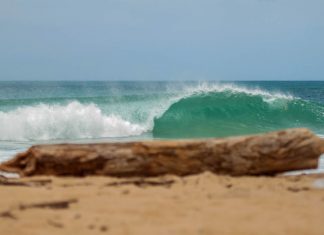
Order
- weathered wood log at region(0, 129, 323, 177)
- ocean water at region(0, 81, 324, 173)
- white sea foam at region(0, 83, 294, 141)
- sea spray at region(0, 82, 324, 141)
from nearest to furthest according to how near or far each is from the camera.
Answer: weathered wood log at region(0, 129, 323, 177)
white sea foam at region(0, 83, 294, 141)
ocean water at region(0, 81, 324, 173)
sea spray at region(0, 82, 324, 141)

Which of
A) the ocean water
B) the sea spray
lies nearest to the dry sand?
the ocean water

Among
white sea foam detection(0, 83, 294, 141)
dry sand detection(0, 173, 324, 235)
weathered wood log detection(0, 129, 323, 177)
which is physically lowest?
white sea foam detection(0, 83, 294, 141)

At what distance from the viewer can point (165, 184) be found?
17.6 feet

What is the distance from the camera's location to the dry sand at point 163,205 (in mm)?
3945

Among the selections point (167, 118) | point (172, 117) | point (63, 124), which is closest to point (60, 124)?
point (63, 124)

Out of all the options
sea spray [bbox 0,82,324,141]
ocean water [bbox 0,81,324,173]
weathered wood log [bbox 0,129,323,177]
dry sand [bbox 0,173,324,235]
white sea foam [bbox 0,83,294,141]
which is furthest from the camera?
sea spray [bbox 0,82,324,141]

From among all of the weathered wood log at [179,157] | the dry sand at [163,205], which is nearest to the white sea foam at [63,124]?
the weathered wood log at [179,157]

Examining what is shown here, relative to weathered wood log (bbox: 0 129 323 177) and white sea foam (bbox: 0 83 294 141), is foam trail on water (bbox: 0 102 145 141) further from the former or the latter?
weathered wood log (bbox: 0 129 323 177)

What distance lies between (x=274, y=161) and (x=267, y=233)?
6.58 ft

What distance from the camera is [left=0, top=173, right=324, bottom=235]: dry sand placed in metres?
3.95

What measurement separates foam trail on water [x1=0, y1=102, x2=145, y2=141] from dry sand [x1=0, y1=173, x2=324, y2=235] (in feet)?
33.3

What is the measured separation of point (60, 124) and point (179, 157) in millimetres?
10922

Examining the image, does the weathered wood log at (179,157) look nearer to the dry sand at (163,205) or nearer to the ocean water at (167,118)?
the dry sand at (163,205)

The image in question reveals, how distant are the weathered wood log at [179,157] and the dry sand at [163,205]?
0.50ft
